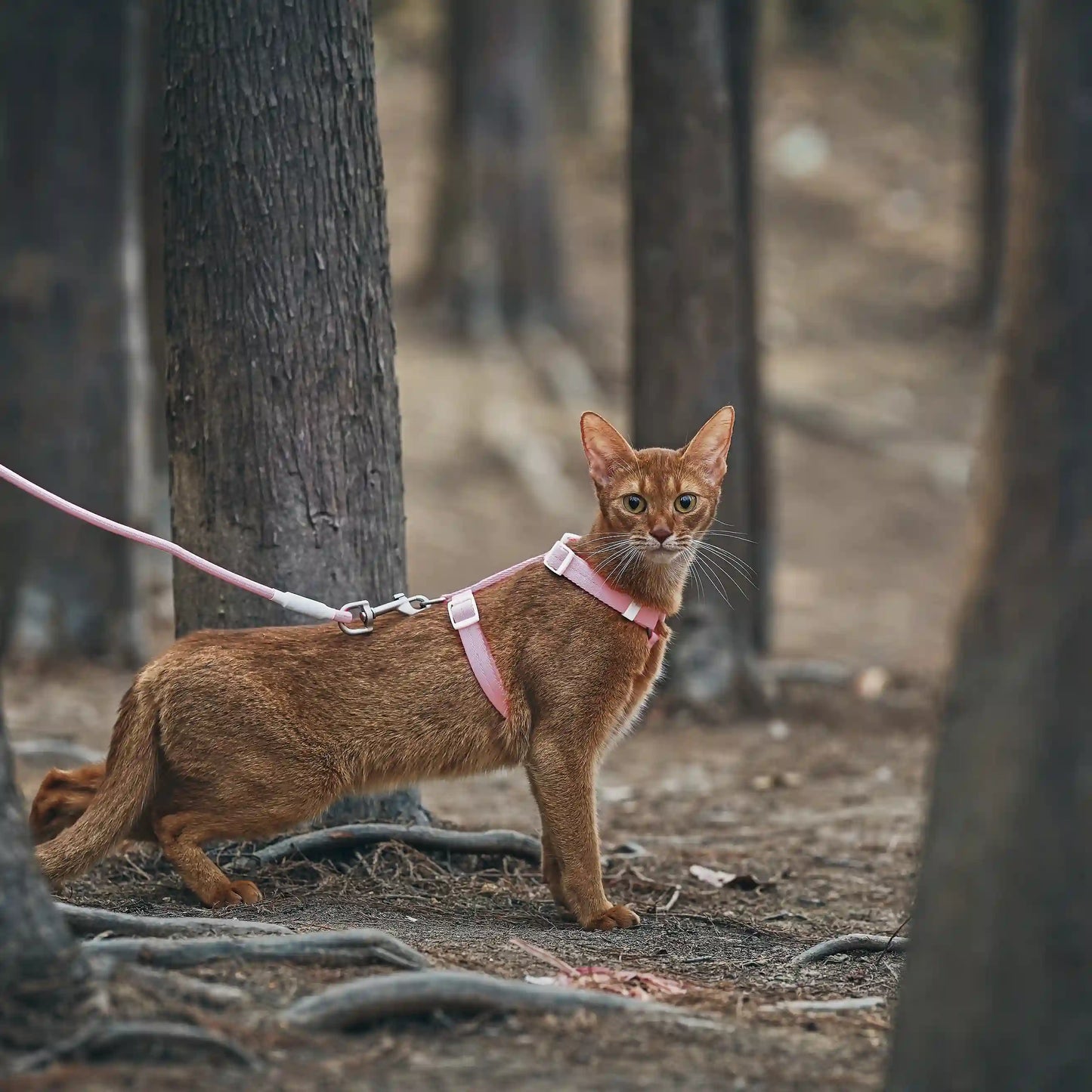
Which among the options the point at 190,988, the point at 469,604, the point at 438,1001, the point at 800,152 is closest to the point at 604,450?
the point at 469,604

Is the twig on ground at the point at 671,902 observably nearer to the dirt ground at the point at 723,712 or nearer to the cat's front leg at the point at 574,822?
the dirt ground at the point at 723,712

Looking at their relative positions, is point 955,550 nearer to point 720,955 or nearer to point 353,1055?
point 720,955

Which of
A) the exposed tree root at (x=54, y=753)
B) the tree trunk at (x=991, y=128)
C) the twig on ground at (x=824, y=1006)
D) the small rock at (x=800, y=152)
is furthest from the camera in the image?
the small rock at (x=800, y=152)

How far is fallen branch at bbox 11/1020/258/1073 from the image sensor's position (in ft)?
10.4

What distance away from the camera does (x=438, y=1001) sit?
11.5 ft

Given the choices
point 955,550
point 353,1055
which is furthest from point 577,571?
point 955,550

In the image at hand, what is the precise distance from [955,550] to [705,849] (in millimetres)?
9362

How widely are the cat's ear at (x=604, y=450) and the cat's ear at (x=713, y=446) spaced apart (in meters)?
0.21

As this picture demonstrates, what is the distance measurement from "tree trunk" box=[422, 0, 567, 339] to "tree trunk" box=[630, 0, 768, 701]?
26.6ft

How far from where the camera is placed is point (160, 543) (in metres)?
4.87

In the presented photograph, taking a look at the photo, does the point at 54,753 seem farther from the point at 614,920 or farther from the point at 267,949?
the point at 267,949

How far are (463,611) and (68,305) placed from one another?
5.78 metres

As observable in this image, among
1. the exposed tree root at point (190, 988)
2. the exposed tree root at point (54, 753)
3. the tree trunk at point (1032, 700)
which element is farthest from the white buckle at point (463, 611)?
the exposed tree root at point (54, 753)

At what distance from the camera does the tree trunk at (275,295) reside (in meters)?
5.16
